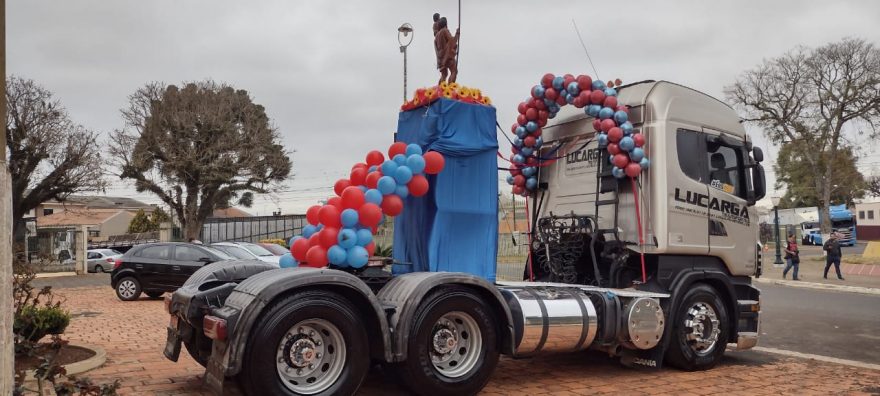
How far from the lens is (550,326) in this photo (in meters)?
6.27

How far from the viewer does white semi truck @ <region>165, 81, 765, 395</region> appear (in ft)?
16.8

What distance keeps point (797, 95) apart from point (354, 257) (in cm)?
3518

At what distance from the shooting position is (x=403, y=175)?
243 inches

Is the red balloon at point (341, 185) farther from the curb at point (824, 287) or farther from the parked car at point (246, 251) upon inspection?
the curb at point (824, 287)

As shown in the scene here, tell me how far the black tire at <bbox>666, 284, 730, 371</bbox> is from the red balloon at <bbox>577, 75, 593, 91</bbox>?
253cm

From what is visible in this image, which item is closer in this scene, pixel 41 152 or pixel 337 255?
pixel 337 255

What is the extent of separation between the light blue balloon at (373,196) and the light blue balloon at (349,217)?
0.59 feet

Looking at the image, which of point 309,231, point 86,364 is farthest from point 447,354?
point 86,364

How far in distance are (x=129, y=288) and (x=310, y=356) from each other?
Result: 1256 cm

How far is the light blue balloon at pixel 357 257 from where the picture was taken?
19.3 ft

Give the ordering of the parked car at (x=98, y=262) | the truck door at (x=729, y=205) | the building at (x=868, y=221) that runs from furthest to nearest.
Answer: the building at (x=868, y=221) < the parked car at (x=98, y=262) < the truck door at (x=729, y=205)

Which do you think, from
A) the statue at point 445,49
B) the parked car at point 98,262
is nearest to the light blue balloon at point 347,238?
the statue at point 445,49

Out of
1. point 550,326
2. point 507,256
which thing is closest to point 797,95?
point 507,256

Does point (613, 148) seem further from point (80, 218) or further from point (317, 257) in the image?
point (80, 218)
